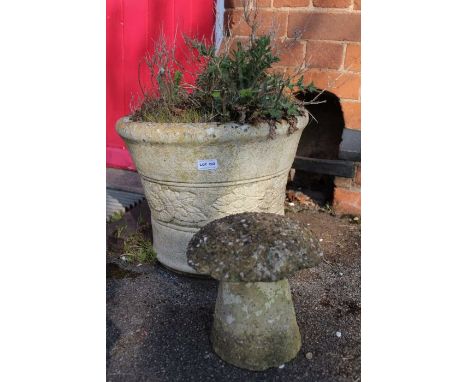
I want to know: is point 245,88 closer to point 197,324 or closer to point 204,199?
point 204,199

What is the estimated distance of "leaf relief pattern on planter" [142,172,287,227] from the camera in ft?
8.76

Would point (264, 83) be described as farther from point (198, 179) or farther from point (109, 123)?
point (109, 123)

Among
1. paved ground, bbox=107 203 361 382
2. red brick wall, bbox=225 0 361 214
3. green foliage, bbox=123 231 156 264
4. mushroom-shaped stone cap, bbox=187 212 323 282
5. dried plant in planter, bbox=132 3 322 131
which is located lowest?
paved ground, bbox=107 203 361 382

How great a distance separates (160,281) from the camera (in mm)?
2885

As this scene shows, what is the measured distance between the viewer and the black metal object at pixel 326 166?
3674 mm

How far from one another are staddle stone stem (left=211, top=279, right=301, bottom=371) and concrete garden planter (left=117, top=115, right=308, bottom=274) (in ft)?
2.12

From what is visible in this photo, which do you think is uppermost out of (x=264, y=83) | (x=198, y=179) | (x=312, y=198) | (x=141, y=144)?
(x=264, y=83)

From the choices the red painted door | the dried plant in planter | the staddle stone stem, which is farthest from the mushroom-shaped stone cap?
the red painted door

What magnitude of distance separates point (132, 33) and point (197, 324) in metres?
2.79

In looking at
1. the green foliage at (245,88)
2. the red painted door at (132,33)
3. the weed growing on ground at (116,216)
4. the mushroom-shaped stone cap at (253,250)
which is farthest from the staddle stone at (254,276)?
the red painted door at (132,33)

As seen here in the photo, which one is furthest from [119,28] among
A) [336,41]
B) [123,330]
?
[123,330]

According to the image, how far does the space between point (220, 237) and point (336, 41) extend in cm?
199

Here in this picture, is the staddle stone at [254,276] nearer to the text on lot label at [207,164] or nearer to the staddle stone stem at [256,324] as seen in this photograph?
the staddle stone stem at [256,324]

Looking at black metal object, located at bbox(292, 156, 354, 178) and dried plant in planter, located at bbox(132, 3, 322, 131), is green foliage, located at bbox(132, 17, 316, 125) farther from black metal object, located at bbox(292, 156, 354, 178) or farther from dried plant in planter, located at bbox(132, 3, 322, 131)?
black metal object, located at bbox(292, 156, 354, 178)
